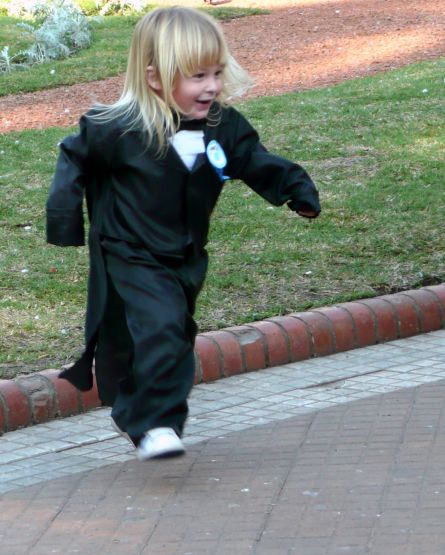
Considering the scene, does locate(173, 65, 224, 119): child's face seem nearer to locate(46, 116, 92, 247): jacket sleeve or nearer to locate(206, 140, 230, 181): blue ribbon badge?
locate(206, 140, 230, 181): blue ribbon badge

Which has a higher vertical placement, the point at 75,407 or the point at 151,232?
the point at 151,232

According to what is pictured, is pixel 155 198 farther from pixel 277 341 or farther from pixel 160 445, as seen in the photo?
pixel 277 341

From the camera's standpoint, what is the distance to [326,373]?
553 centimetres

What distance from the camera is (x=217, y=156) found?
13.9ft

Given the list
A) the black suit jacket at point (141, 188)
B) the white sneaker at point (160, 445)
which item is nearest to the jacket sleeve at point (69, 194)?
the black suit jacket at point (141, 188)

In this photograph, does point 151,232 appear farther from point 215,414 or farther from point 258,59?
point 258,59

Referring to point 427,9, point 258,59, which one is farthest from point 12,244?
point 427,9

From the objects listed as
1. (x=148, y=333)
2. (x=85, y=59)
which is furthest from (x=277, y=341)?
(x=85, y=59)

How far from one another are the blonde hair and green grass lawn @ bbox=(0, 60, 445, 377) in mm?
1529

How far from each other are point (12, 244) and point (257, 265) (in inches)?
59.3

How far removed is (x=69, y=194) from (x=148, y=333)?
55 cm

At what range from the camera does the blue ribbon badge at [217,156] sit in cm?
423

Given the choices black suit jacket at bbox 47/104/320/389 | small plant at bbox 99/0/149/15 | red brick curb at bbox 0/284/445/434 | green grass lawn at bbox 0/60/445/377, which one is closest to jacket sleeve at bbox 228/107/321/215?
black suit jacket at bbox 47/104/320/389

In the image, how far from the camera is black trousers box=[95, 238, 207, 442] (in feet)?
13.6
